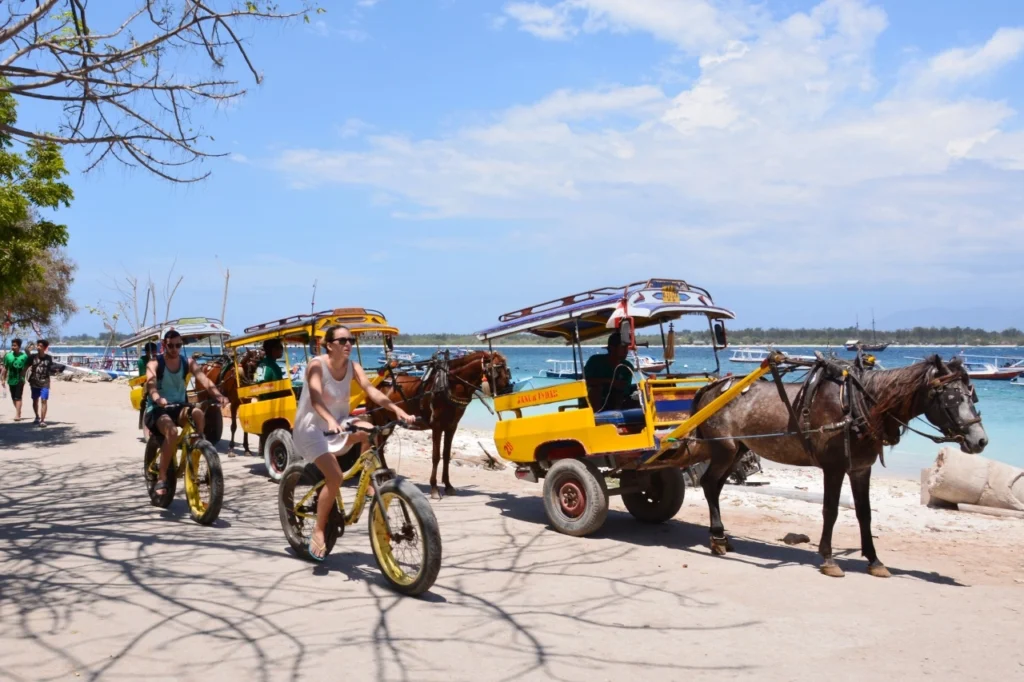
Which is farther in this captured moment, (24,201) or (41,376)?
(41,376)

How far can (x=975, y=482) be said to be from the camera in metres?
11.9

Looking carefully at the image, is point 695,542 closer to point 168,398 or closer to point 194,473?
point 194,473

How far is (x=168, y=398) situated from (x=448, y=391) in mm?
3713

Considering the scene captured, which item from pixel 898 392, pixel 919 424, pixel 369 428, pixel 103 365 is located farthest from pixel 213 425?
pixel 103 365

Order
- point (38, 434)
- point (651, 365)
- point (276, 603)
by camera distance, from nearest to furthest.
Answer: point (276, 603) → point (651, 365) → point (38, 434)

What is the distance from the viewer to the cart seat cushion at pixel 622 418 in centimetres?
867

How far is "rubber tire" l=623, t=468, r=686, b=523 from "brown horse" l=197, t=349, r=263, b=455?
7.89 meters

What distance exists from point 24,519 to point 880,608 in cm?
824

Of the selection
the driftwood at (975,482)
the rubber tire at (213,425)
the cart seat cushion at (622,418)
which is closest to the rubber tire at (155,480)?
the cart seat cushion at (622,418)

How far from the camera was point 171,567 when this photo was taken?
22.5 feet

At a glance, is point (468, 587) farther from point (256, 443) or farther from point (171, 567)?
point (256, 443)

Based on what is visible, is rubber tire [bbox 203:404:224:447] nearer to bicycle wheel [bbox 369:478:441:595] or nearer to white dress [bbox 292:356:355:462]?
white dress [bbox 292:356:355:462]

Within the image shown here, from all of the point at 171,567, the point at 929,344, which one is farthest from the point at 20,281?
the point at 929,344

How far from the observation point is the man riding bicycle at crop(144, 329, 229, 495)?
29.2 feet
